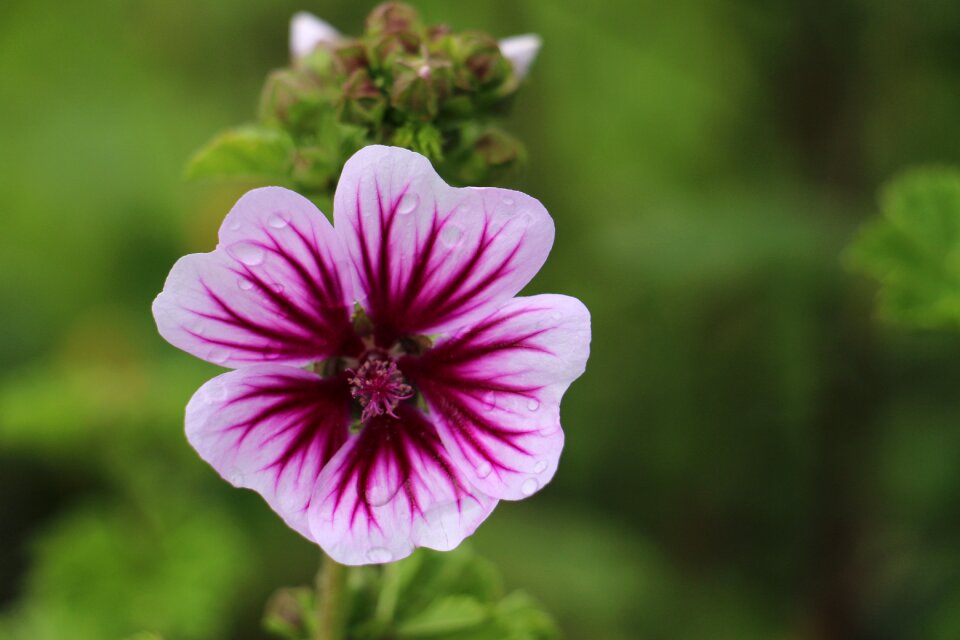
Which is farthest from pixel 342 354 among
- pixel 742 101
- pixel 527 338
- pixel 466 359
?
pixel 742 101

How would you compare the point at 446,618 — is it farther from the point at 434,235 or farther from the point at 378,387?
the point at 434,235

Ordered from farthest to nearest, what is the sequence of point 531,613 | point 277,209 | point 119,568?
1. point 119,568
2. point 531,613
3. point 277,209

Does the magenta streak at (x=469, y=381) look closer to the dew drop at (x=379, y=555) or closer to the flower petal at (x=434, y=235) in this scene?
the flower petal at (x=434, y=235)

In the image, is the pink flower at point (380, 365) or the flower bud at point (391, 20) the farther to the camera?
the flower bud at point (391, 20)

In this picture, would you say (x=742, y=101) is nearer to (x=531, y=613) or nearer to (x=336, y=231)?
(x=531, y=613)

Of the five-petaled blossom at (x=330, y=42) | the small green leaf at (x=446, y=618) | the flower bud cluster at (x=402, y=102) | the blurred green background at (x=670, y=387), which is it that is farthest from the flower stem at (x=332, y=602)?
the blurred green background at (x=670, y=387)

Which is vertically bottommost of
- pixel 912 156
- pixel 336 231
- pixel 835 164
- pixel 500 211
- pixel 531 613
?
pixel 531 613

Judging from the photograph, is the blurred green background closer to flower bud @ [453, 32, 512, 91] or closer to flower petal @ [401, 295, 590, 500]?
flower bud @ [453, 32, 512, 91]
